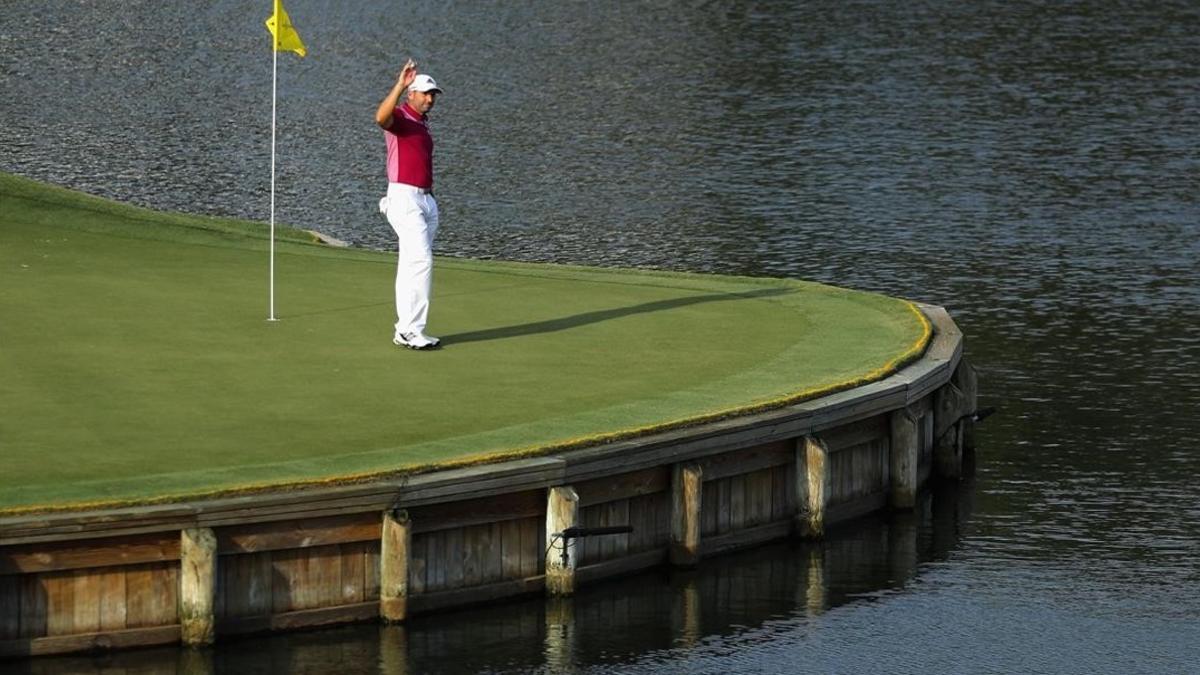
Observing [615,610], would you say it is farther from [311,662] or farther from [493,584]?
[311,662]

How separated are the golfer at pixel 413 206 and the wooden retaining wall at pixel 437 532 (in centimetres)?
329

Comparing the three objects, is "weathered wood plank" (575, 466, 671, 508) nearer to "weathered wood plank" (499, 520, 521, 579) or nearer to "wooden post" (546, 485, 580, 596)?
"wooden post" (546, 485, 580, 596)

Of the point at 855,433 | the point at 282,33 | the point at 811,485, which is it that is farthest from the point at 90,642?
the point at 282,33

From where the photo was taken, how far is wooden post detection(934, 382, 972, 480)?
2333 cm

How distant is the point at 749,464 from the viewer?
19.9 m

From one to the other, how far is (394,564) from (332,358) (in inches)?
151

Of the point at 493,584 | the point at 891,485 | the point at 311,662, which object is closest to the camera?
the point at 311,662

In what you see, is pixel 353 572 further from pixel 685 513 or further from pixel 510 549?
pixel 685 513

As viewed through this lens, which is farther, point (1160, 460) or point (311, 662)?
point (1160, 460)

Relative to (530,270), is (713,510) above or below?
below

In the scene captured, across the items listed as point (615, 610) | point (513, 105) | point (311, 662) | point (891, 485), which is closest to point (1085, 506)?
point (891, 485)

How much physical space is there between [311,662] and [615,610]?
287cm

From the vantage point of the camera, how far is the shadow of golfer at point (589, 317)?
72.2 feet

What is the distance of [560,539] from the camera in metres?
18.2
